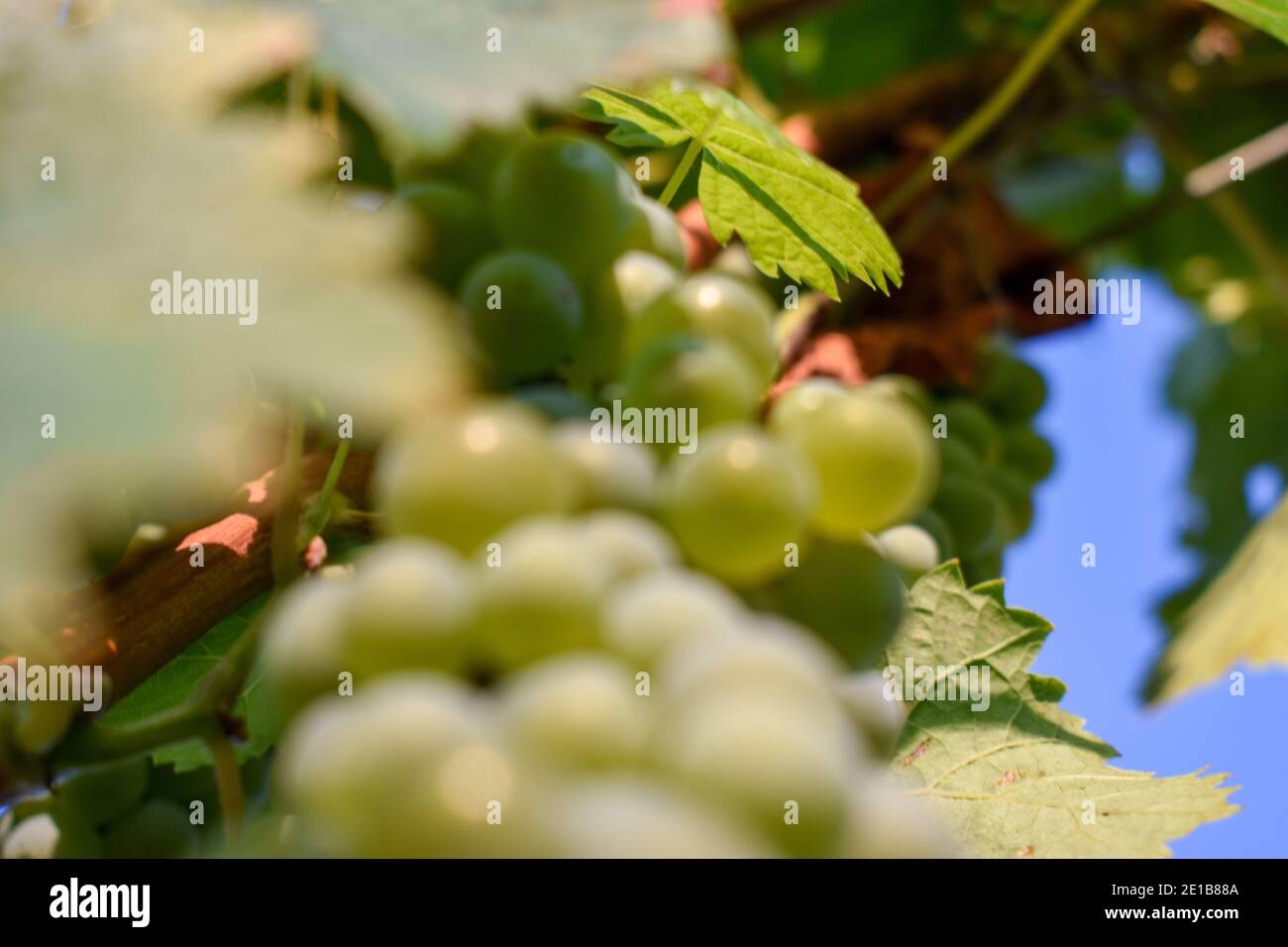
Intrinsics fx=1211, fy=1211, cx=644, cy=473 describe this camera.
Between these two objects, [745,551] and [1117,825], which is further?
[1117,825]

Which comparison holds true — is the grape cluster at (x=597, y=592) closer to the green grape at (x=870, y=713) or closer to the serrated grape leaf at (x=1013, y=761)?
the green grape at (x=870, y=713)

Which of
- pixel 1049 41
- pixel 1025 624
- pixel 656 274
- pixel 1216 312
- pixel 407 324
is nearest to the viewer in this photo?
pixel 407 324

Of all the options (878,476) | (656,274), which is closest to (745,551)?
(878,476)

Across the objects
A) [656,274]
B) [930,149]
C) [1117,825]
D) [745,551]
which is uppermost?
[930,149]

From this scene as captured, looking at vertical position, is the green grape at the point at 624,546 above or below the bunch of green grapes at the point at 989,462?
below

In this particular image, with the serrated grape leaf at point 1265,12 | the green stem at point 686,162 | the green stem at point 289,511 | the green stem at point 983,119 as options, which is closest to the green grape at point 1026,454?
Answer: the green stem at point 983,119

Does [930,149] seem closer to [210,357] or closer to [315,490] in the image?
[315,490]

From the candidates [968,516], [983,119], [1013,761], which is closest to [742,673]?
[1013,761]
